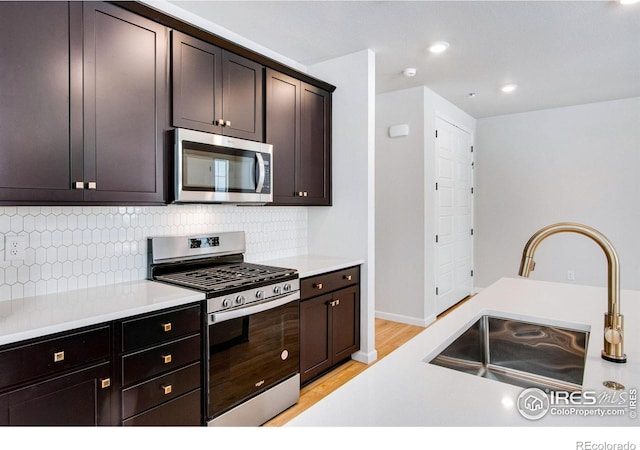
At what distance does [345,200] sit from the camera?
3.34 meters

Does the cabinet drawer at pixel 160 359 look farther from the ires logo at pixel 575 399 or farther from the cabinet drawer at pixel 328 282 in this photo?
the ires logo at pixel 575 399

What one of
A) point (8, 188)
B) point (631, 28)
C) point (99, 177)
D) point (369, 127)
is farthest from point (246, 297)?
point (631, 28)

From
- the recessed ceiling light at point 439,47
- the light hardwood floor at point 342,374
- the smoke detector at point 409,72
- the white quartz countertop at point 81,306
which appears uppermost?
the smoke detector at point 409,72

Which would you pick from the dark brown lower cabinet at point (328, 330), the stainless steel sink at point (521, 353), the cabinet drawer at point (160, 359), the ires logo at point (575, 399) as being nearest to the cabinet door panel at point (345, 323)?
the dark brown lower cabinet at point (328, 330)

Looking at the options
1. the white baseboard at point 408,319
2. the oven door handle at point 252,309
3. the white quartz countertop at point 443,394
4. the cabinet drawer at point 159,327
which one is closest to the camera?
the white quartz countertop at point 443,394

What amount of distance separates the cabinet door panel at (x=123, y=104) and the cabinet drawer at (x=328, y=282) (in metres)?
1.13

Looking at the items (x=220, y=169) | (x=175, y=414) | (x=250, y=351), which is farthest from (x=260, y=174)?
(x=175, y=414)

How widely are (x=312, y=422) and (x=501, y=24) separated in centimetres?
296

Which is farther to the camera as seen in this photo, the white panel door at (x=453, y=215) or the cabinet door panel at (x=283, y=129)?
the white panel door at (x=453, y=215)

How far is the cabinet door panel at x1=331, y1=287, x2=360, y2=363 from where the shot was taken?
298 centimetres

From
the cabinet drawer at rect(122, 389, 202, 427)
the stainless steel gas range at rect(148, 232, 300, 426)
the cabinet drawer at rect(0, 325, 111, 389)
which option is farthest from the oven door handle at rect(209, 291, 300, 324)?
the cabinet drawer at rect(0, 325, 111, 389)

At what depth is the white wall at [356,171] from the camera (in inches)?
126

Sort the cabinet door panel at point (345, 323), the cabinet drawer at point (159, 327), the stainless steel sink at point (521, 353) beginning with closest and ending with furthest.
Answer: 1. the stainless steel sink at point (521, 353)
2. the cabinet drawer at point (159, 327)
3. the cabinet door panel at point (345, 323)
